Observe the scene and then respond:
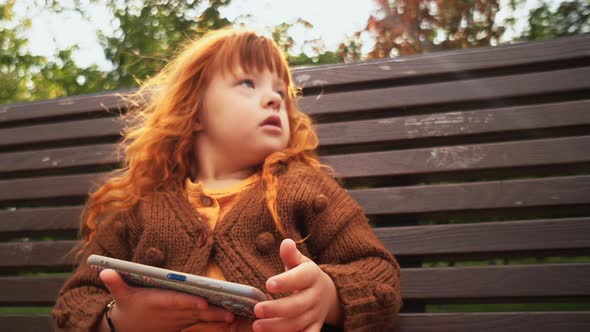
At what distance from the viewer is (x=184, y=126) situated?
70.6 inches

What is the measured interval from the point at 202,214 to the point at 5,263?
3.85 feet

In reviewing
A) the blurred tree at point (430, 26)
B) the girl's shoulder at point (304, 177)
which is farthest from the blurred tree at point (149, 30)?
the girl's shoulder at point (304, 177)

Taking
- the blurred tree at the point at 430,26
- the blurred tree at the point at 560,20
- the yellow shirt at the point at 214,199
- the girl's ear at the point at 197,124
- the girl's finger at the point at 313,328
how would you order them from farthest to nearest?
the blurred tree at the point at 430,26 < the blurred tree at the point at 560,20 < the girl's ear at the point at 197,124 < the yellow shirt at the point at 214,199 < the girl's finger at the point at 313,328

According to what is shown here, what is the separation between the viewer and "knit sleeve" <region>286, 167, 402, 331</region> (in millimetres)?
1356

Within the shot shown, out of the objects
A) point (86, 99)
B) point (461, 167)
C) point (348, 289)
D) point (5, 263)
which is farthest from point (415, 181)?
point (5, 263)

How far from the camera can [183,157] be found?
1822 millimetres

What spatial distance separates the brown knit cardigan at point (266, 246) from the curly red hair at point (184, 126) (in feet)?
0.49

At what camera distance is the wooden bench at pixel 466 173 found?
175 cm

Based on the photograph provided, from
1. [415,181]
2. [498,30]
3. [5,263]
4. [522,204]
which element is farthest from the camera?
[498,30]

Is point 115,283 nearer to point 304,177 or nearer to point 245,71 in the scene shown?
point 304,177

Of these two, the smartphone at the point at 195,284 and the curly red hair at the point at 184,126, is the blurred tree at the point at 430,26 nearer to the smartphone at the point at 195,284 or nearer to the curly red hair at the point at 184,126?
the curly red hair at the point at 184,126

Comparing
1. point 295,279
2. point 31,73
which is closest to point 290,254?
point 295,279

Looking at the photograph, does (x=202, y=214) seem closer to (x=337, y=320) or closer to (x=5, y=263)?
(x=337, y=320)

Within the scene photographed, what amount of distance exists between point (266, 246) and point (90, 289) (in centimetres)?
51
